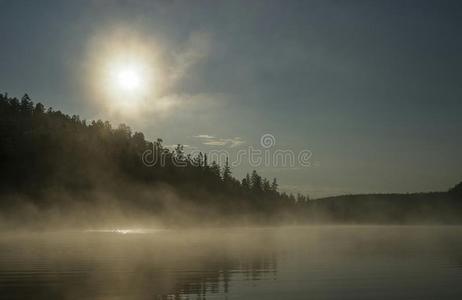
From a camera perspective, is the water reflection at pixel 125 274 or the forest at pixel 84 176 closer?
the water reflection at pixel 125 274

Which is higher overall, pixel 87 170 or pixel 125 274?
pixel 87 170

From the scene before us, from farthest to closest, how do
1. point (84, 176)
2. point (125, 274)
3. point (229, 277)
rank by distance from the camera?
point (84, 176) → point (125, 274) → point (229, 277)

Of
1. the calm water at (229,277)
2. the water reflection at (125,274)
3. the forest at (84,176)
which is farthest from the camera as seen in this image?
the forest at (84,176)

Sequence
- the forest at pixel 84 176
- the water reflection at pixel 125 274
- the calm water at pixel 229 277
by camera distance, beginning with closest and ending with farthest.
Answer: the calm water at pixel 229 277, the water reflection at pixel 125 274, the forest at pixel 84 176

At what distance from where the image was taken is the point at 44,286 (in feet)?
76.1

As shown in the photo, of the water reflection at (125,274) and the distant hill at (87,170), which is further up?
the distant hill at (87,170)

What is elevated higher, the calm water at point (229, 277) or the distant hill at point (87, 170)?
the distant hill at point (87, 170)

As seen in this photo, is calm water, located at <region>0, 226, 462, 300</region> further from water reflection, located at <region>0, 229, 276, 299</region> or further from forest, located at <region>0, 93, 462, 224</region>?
forest, located at <region>0, 93, 462, 224</region>

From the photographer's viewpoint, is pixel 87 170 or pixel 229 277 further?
pixel 87 170

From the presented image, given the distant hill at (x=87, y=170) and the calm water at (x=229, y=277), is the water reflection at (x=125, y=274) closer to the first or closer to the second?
the calm water at (x=229, y=277)

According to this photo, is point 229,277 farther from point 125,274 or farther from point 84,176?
point 84,176

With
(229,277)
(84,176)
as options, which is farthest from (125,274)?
(84,176)

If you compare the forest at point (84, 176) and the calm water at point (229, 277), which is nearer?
the calm water at point (229, 277)

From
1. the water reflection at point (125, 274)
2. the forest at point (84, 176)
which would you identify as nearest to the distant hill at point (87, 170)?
the forest at point (84, 176)
